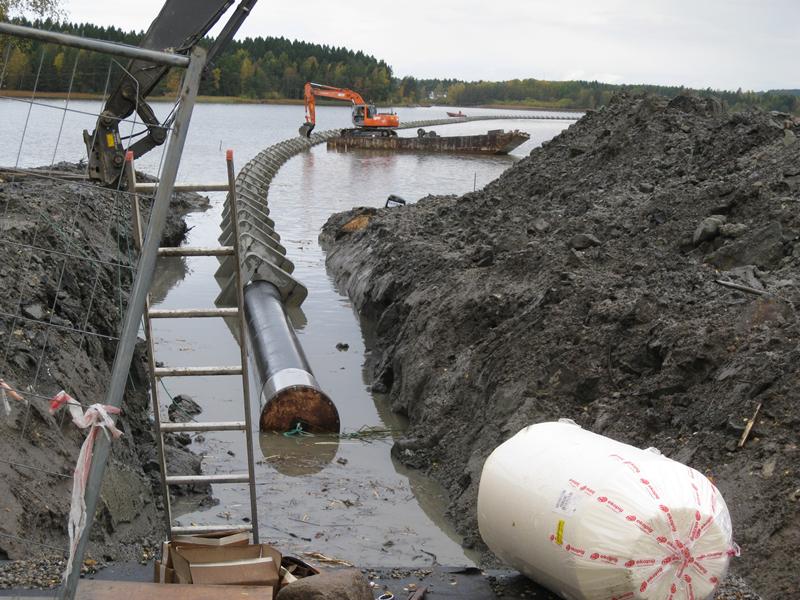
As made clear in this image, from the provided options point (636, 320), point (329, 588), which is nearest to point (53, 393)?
point (329, 588)

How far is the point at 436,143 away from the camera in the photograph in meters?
64.4

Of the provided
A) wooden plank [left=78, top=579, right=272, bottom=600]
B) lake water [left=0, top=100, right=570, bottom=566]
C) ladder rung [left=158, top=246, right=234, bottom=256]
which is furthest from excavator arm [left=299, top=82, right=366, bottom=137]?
wooden plank [left=78, top=579, right=272, bottom=600]

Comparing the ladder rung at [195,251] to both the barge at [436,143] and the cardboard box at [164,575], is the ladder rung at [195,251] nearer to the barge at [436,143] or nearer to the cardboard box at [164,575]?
the cardboard box at [164,575]

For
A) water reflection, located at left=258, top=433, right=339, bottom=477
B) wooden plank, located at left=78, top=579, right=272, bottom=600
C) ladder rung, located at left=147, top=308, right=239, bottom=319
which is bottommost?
water reflection, located at left=258, top=433, right=339, bottom=477

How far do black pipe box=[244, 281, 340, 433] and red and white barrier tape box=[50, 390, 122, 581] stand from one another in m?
7.01

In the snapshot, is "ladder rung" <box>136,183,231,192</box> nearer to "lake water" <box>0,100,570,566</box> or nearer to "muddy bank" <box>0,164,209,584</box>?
"muddy bank" <box>0,164,209,584</box>

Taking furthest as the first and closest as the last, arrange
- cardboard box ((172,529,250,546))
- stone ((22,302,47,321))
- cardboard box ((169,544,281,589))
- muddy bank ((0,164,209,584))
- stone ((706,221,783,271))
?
stone ((706,221,783,271)) < stone ((22,302,47,321)) < muddy bank ((0,164,209,584)) < cardboard box ((172,529,250,546)) < cardboard box ((169,544,281,589))

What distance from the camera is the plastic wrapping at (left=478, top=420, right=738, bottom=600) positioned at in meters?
5.89

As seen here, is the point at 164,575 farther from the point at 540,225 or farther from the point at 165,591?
the point at 540,225

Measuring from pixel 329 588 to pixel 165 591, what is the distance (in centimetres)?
94

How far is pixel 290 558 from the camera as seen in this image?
7023 mm

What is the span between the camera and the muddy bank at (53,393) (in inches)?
292

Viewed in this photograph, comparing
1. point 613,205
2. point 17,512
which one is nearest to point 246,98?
point 613,205

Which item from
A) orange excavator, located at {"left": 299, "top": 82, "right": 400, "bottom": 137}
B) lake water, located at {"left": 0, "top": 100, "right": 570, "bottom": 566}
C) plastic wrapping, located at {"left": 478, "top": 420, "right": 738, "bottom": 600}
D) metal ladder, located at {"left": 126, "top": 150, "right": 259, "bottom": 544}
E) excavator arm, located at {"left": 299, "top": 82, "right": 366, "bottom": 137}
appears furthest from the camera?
orange excavator, located at {"left": 299, "top": 82, "right": 400, "bottom": 137}
